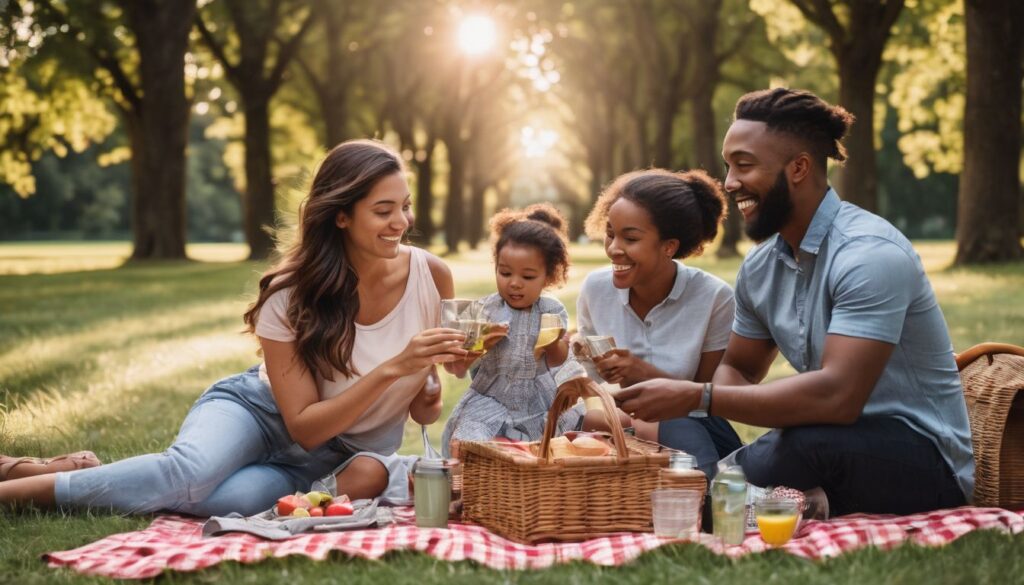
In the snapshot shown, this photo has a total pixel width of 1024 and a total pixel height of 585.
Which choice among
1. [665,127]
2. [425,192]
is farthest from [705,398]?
[425,192]

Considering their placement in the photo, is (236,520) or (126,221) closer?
(236,520)

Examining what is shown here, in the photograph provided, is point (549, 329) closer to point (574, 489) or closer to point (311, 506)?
point (574, 489)

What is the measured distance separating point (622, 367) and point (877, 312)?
48.7 inches

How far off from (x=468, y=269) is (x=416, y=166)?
647 inches

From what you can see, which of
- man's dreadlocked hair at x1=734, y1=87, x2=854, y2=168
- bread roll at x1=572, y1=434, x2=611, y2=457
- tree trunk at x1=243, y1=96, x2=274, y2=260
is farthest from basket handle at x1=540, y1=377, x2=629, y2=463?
tree trunk at x1=243, y1=96, x2=274, y2=260

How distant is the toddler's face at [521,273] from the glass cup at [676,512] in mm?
2092

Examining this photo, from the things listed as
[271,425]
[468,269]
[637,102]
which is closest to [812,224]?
[271,425]

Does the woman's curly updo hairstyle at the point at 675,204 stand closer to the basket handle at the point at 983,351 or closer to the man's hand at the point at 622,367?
the man's hand at the point at 622,367

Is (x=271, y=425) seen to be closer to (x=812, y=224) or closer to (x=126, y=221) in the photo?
(x=812, y=224)

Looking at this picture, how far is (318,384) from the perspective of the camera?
19.6ft

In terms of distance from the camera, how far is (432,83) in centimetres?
4216

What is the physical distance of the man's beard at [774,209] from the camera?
5449mm

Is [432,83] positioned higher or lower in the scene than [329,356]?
higher

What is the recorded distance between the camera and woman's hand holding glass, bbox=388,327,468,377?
17.4 feet
